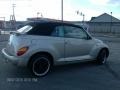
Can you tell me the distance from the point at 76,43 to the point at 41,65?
59.3 inches

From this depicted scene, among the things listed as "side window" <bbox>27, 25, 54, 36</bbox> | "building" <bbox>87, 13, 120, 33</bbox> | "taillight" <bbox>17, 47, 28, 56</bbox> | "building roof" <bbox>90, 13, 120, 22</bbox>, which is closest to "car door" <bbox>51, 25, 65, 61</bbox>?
"side window" <bbox>27, 25, 54, 36</bbox>

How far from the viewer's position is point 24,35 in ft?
21.5

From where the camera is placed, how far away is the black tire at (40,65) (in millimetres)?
6586

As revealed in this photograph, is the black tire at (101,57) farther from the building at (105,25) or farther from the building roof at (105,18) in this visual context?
the building roof at (105,18)

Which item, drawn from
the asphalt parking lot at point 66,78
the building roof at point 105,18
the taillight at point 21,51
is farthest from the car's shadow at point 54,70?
the building roof at point 105,18

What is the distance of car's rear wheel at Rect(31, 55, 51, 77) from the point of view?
6598 mm

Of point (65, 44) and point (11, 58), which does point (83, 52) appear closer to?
point (65, 44)

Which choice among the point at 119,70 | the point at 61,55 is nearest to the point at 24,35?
the point at 61,55

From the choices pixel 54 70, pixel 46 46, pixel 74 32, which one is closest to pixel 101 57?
pixel 74 32

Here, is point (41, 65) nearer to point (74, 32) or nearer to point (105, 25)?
point (74, 32)

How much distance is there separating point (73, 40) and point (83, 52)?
0.68 m

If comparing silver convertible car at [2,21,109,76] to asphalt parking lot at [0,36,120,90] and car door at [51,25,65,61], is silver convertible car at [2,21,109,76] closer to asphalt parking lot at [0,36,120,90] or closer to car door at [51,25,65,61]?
car door at [51,25,65,61]

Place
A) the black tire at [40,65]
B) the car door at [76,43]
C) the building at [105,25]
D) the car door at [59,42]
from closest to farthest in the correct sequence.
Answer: the black tire at [40,65] < the car door at [59,42] < the car door at [76,43] < the building at [105,25]

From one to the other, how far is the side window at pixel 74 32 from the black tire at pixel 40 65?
1139 mm
